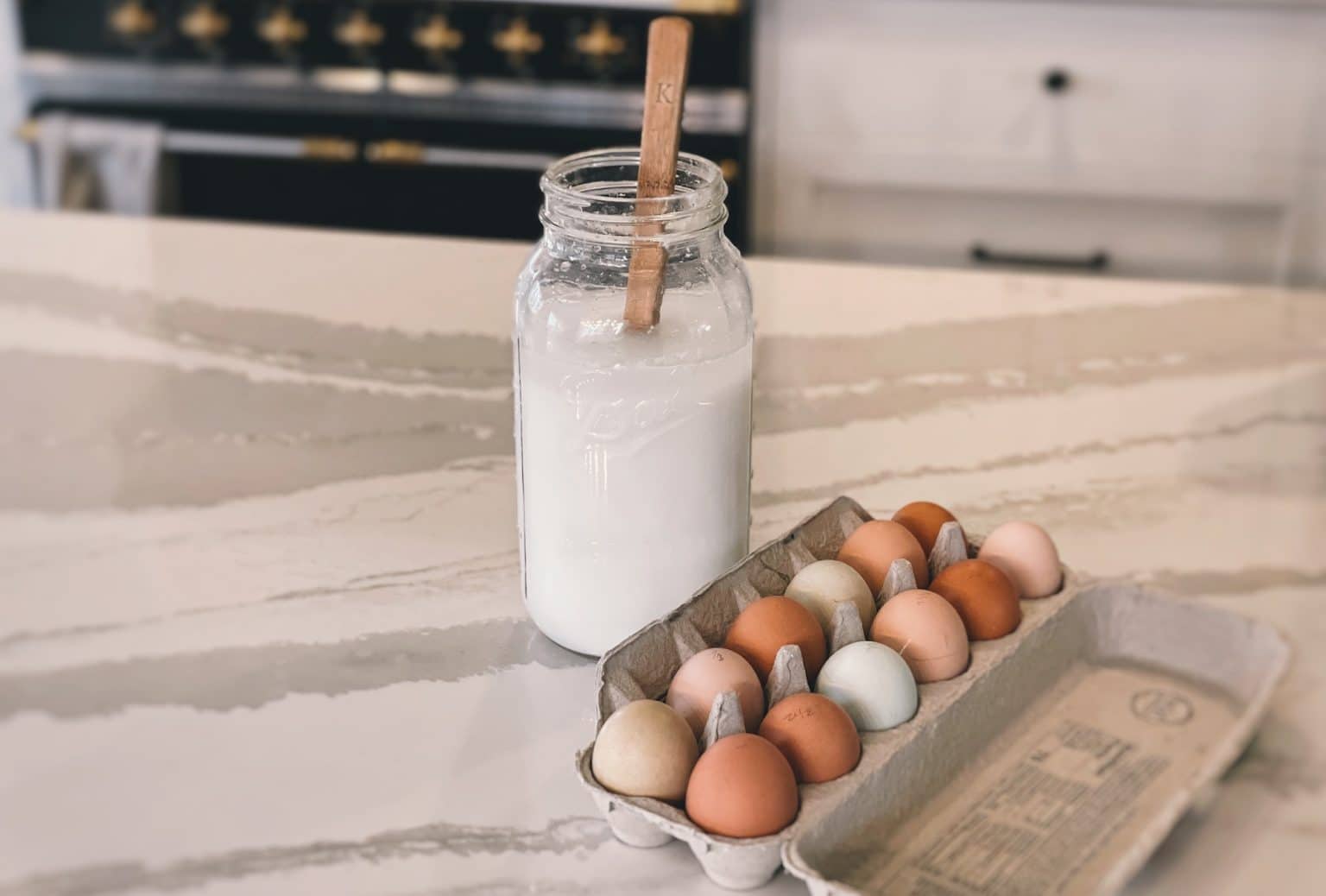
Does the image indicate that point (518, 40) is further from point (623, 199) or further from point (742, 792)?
point (742, 792)

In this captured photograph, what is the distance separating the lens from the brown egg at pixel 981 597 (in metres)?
0.74

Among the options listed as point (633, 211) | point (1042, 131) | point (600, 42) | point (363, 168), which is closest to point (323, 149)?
point (363, 168)

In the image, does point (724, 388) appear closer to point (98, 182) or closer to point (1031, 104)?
point (1031, 104)

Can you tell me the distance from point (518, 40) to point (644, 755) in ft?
5.73

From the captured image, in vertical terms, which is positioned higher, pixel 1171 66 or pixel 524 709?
pixel 1171 66

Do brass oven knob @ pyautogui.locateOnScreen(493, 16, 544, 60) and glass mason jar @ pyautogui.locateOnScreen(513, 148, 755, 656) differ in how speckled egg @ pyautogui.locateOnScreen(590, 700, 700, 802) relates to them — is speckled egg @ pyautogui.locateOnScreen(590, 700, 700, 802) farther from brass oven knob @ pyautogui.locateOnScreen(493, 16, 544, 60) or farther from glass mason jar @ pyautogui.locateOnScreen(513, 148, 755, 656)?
brass oven knob @ pyautogui.locateOnScreen(493, 16, 544, 60)

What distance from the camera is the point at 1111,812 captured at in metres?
0.68

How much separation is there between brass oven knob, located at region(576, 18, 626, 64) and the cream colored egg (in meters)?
1.57

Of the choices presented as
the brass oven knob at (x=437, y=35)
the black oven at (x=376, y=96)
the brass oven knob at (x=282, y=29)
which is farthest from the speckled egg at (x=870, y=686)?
the brass oven knob at (x=282, y=29)

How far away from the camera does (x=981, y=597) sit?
2.43 ft

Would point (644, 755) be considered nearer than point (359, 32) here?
Yes

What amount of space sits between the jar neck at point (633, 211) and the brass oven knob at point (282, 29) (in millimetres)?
1598

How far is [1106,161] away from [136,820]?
6.08 feet

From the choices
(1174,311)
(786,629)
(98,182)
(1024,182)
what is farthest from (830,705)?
(98,182)
